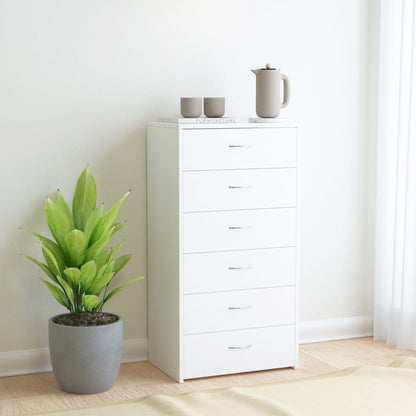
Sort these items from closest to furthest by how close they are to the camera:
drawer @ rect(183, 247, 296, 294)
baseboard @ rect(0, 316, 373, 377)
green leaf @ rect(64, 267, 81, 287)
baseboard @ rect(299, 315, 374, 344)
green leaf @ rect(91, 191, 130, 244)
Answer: green leaf @ rect(64, 267, 81, 287), green leaf @ rect(91, 191, 130, 244), drawer @ rect(183, 247, 296, 294), baseboard @ rect(0, 316, 373, 377), baseboard @ rect(299, 315, 374, 344)

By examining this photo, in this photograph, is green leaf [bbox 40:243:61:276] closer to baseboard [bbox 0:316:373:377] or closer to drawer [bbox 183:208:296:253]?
baseboard [bbox 0:316:373:377]

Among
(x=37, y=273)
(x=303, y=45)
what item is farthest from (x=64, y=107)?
(x=303, y=45)

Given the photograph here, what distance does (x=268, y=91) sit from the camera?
10.5ft

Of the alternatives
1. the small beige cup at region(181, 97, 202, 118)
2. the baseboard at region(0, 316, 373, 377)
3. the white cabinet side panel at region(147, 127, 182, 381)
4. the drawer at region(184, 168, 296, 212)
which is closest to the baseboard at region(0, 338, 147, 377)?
the baseboard at region(0, 316, 373, 377)

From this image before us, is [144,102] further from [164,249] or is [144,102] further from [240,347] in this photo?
[240,347]

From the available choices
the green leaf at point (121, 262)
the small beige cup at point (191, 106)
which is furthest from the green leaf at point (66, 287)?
the small beige cup at point (191, 106)

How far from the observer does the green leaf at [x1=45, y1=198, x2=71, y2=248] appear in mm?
2943

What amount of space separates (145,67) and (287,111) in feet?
2.44

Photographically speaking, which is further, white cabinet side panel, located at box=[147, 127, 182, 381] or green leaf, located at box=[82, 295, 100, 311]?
white cabinet side panel, located at box=[147, 127, 182, 381]

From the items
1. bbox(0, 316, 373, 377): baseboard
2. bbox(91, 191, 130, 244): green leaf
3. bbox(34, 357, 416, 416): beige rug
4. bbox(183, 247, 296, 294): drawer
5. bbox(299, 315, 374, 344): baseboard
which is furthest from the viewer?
bbox(299, 315, 374, 344): baseboard

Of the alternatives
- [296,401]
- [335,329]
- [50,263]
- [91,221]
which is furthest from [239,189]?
[296,401]

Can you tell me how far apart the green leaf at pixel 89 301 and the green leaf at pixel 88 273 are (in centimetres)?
5

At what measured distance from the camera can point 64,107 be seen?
3.19 metres

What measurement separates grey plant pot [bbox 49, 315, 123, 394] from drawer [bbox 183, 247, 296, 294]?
0.39 meters
